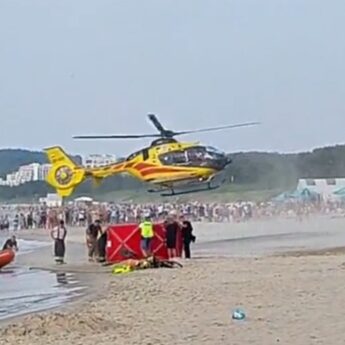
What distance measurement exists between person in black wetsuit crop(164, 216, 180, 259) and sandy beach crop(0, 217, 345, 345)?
0.99 meters

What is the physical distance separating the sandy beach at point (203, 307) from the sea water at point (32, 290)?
1.87 feet

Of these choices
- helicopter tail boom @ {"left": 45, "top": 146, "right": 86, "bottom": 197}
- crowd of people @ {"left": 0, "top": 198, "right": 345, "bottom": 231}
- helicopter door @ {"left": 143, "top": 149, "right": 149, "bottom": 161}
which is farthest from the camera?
crowd of people @ {"left": 0, "top": 198, "right": 345, "bottom": 231}

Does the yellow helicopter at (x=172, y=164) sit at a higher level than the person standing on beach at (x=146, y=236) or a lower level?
higher

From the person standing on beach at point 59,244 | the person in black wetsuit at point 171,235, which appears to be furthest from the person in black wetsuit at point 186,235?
the person standing on beach at point 59,244

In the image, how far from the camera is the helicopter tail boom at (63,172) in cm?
7100

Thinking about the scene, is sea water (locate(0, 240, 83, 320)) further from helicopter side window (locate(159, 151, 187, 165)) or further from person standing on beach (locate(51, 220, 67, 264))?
helicopter side window (locate(159, 151, 187, 165))

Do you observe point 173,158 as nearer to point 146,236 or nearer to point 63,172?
point 63,172

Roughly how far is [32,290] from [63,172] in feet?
154

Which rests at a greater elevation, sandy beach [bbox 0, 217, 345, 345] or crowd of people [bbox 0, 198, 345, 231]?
crowd of people [bbox 0, 198, 345, 231]

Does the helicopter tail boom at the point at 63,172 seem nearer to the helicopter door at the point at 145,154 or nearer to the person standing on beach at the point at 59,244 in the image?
the helicopter door at the point at 145,154

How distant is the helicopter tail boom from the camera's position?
71000 millimetres

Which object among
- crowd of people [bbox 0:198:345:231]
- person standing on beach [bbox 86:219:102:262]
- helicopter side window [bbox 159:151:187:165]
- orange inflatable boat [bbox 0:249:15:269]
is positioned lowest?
orange inflatable boat [bbox 0:249:15:269]

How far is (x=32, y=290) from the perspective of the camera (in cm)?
2569

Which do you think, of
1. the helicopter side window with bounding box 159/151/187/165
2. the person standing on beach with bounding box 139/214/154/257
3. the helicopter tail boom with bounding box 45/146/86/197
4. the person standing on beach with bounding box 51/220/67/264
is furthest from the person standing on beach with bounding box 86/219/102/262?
the helicopter tail boom with bounding box 45/146/86/197
